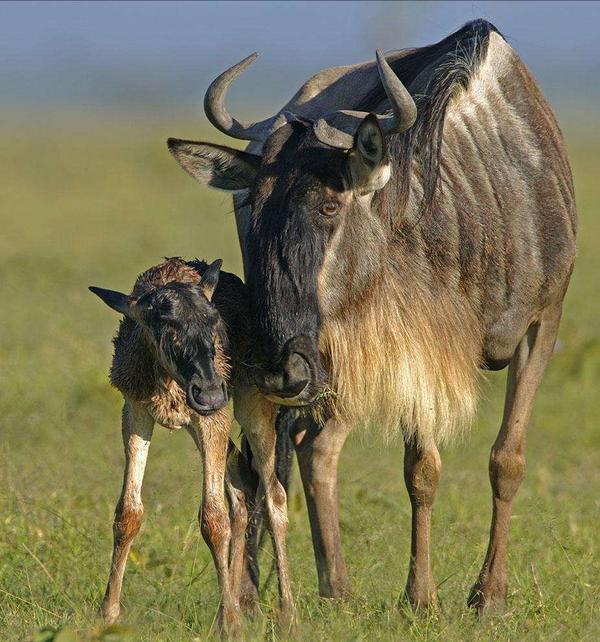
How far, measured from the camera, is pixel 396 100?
495cm

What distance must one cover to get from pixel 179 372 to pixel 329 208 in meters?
0.88

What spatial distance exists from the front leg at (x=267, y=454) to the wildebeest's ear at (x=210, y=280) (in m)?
0.66

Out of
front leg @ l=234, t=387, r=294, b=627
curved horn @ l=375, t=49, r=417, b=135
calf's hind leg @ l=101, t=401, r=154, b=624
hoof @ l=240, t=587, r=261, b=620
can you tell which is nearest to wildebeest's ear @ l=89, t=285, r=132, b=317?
calf's hind leg @ l=101, t=401, r=154, b=624

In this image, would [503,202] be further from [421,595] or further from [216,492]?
[216,492]

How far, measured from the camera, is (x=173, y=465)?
7.95 metres

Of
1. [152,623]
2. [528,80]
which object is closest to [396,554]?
[152,623]

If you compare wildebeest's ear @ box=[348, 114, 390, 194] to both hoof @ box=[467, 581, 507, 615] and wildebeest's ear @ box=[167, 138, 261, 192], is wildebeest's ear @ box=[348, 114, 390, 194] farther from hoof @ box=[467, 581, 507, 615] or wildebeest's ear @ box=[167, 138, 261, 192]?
hoof @ box=[467, 581, 507, 615]

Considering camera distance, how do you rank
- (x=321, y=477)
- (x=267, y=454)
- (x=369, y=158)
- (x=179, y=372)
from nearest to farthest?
1. (x=179, y=372)
2. (x=369, y=158)
3. (x=267, y=454)
4. (x=321, y=477)

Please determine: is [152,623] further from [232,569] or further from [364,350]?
[364,350]

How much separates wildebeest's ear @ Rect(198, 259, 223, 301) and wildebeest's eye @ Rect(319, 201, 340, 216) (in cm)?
44

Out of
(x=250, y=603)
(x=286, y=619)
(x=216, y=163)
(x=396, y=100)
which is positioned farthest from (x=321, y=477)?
(x=396, y=100)

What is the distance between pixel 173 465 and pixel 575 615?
3.27m

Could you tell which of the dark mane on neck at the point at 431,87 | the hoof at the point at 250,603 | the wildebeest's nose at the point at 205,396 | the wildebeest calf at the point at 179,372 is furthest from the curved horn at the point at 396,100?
the hoof at the point at 250,603

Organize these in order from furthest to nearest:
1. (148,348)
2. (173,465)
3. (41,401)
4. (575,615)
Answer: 1. (41,401)
2. (173,465)
3. (575,615)
4. (148,348)
